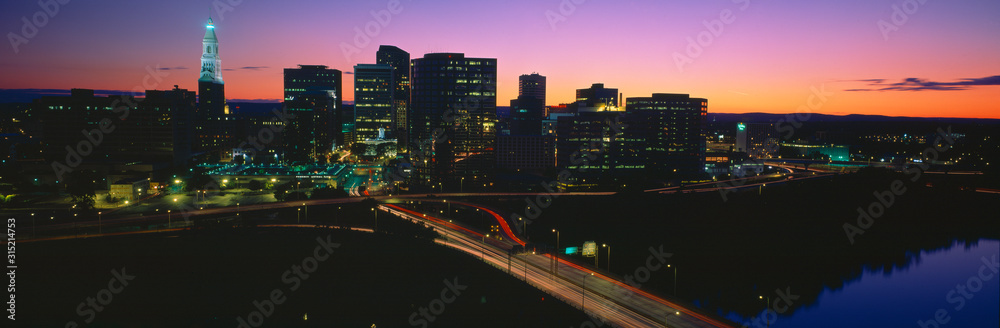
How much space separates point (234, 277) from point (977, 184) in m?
70.3

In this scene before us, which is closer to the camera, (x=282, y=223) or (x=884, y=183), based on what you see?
→ (x=282, y=223)

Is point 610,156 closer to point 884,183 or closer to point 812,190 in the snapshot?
point 812,190

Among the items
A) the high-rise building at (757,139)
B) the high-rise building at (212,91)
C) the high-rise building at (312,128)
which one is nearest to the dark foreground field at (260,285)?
the high-rise building at (312,128)

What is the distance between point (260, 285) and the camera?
77.2ft

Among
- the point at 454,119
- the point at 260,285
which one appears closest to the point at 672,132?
the point at 454,119

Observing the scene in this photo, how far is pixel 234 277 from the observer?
80.0 ft

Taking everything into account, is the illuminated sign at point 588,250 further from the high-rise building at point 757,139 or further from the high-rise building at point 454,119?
the high-rise building at point 757,139

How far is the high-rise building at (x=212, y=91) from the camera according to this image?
80.1 m

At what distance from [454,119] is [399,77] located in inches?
2815

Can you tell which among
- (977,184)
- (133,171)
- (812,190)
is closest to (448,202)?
(133,171)

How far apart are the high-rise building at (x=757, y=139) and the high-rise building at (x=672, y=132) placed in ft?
152

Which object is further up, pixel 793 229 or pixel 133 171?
pixel 133 171

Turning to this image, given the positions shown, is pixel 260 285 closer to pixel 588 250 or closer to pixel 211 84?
Answer: pixel 588 250

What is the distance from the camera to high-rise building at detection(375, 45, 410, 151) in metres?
109
